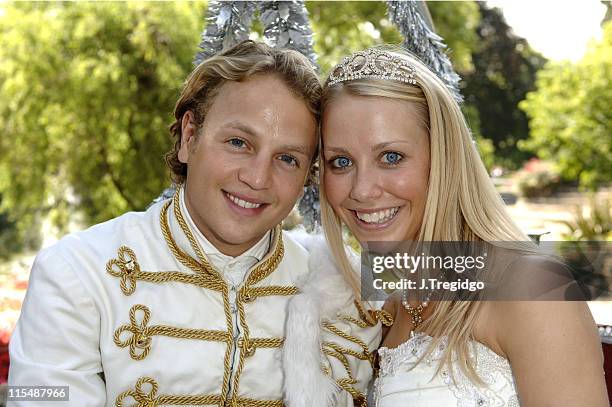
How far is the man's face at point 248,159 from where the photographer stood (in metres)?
1.94

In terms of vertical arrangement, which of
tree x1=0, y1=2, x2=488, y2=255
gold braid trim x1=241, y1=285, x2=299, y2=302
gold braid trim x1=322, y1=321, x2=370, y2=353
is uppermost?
tree x1=0, y1=2, x2=488, y2=255

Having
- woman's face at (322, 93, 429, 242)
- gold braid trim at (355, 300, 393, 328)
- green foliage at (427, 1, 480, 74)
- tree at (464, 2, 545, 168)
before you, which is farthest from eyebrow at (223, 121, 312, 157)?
tree at (464, 2, 545, 168)

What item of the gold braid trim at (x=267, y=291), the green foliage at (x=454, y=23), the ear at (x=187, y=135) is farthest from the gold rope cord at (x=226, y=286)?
the green foliage at (x=454, y=23)

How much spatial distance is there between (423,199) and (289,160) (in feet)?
1.33

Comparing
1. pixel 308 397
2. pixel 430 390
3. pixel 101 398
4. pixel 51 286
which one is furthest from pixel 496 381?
pixel 51 286

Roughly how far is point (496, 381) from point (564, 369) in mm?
206

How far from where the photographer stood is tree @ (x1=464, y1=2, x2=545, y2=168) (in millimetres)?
25125

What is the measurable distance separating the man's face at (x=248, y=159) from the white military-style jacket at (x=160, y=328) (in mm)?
122

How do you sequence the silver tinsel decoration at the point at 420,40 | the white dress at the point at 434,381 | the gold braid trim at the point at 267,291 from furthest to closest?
the silver tinsel decoration at the point at 420,40
the gold braid trim at the point at 267,291
the white dress at the point at 434,381

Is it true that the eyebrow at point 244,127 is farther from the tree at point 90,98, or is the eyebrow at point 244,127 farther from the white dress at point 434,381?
the tree at point 90,98

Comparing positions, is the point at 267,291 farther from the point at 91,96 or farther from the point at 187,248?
the point at 91,96

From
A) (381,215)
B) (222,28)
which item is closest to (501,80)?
(222,28)

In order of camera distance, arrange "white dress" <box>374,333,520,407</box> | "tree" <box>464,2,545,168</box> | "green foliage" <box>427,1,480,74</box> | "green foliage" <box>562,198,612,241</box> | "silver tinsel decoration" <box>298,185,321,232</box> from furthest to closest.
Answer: "tree" <box>464,2,545,168</box>
"green foliage" <box>427,1,480,74</box>
"green foliage" <box>562,198,612,241</box>
"silver tinsel decoration" <box>298,185,321,232</box>
"white dress" <box>374,333,520,407</box>

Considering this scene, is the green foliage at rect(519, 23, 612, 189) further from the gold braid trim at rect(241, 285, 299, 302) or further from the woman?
the gold braid trim at rect(241, 285, 299, 302)
